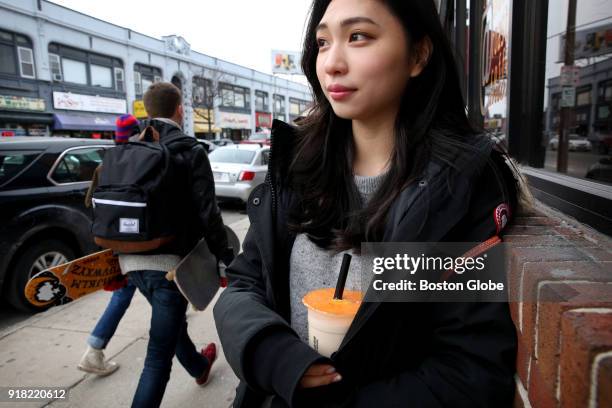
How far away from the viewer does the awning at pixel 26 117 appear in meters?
20.2

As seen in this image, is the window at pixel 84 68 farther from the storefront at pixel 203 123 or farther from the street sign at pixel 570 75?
the street sign at pixel 570 75

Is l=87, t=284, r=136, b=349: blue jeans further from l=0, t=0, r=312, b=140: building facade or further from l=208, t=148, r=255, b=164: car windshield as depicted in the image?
l=0, t=0, r=312, b=140: building facade

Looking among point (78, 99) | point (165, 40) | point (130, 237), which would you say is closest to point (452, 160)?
point (130, 237)

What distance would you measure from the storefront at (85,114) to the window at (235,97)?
12.9m

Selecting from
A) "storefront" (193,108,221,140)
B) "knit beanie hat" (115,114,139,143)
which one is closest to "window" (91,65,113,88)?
"storefront" (193,108,221,140)

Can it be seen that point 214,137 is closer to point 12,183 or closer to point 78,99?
point 78,99

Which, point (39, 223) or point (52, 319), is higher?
point (39, 223)

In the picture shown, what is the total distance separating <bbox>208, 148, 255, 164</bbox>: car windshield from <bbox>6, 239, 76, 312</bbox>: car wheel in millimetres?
5478

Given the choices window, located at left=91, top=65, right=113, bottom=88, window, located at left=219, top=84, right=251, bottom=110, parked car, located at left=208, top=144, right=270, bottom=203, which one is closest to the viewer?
parked car, located at left=208, top=144, right=270, bottom=203

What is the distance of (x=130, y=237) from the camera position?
2.21 m

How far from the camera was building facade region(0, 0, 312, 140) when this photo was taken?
20672 millimetres

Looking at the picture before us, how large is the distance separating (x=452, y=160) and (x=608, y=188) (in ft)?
2.33

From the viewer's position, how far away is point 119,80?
27000 millimetres

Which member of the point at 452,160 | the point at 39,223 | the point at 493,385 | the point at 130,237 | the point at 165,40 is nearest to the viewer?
the point at 493,385
